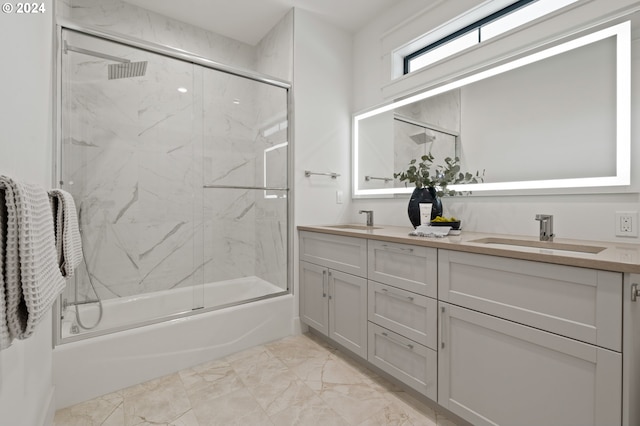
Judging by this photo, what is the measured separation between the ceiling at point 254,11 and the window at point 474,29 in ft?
1.60

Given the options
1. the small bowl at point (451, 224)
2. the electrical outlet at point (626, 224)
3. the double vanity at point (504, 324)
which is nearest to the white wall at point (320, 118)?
the double vanity at point (504, 324)

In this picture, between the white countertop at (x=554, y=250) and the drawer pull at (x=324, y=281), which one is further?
the drawer pull at (x=324, y=281)

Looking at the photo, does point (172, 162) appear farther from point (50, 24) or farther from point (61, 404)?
point (61, 404)

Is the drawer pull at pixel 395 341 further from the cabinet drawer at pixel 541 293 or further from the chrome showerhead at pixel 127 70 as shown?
the chrome showerhead at pixel 127 70

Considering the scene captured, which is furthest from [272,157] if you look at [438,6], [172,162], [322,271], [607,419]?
[607,419]

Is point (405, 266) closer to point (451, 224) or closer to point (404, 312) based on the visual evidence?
point (404, 312)

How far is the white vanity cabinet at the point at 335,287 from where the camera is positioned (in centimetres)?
196

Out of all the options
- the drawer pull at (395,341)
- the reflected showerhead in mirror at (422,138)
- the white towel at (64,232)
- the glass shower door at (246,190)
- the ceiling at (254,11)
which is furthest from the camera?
the ceiling at (254,11)

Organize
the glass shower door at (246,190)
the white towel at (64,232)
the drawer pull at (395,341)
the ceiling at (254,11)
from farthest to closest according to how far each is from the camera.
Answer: the ceiling at (254,11)
the glass shower door at (246,190)
the drawer pull at (395,341)
the white towel at (64,232)

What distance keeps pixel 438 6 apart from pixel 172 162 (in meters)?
2.22

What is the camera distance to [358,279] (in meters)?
1.97

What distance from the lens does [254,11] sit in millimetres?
2584

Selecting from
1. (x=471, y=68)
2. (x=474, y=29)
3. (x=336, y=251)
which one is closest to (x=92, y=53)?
(x=336, y=251)

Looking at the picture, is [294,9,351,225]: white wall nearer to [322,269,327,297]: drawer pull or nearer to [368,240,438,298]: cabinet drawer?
[322,269,327,297]: drawer pull
